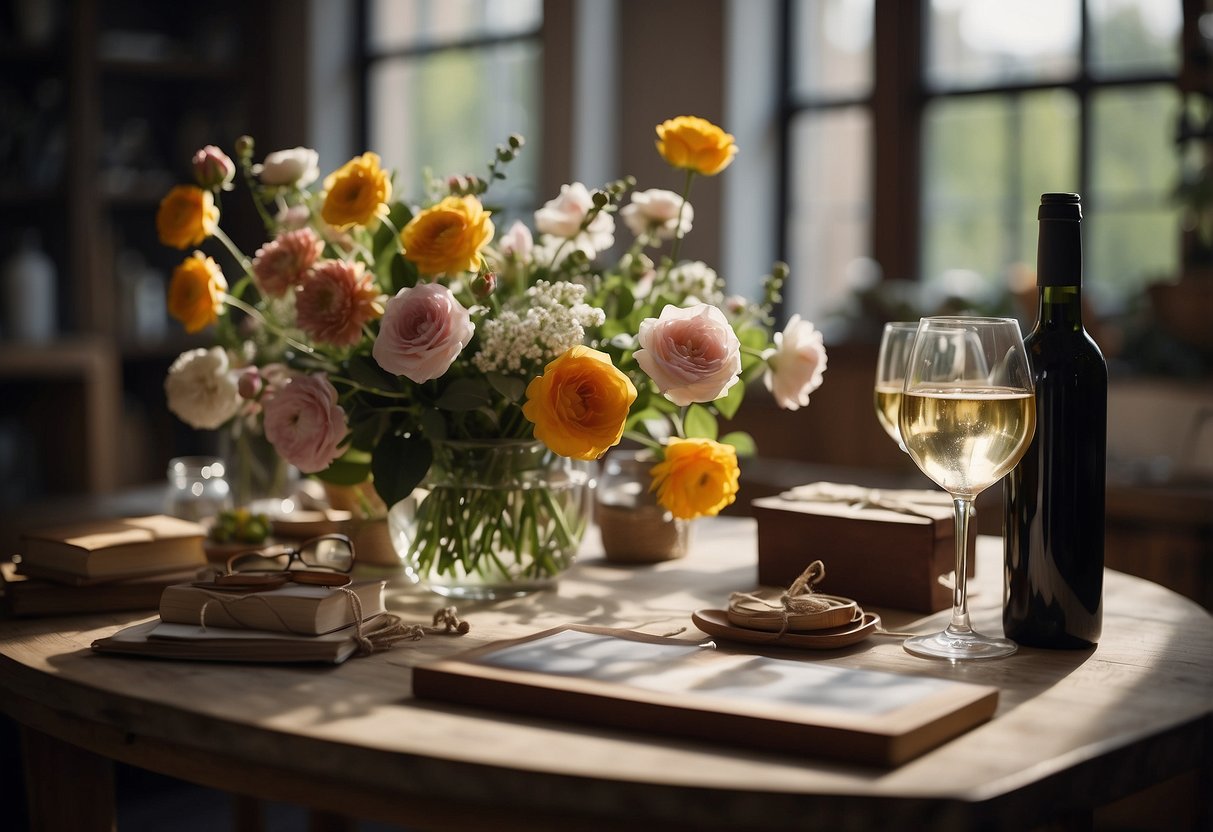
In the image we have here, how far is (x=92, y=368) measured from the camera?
4.04 meters

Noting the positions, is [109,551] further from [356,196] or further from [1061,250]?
[1061,250]

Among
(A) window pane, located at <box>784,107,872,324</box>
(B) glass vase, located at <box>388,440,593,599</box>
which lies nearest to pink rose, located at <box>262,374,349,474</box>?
(B) glass vase, located at <box>388,440,593,599</box>

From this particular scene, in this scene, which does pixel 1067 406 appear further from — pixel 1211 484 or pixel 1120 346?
pixel 1120 346

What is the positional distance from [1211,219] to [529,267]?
83.8 inches

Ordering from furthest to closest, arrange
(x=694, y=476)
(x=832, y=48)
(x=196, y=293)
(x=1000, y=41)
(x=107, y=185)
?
1. (x=107, y=185)
2. (x=832, y=48)
3. (x=1000, y=41)
4. (x=196, y=293)
5. (x=694, y=476)

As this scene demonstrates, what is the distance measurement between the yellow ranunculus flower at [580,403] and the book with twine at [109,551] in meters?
0.45

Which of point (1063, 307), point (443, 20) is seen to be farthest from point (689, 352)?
point (443, 20)

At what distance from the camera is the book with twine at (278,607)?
1.08 meters

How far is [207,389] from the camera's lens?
1444 mm

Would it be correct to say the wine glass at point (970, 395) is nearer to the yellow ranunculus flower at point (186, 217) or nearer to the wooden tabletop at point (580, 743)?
the wooden tabletop at point (580, 743)

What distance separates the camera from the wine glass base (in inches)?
41.9

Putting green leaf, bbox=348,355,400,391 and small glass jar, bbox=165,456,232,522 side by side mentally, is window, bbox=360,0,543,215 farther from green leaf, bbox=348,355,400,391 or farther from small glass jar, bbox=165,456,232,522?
green leaf, bbox=348,355,400,391

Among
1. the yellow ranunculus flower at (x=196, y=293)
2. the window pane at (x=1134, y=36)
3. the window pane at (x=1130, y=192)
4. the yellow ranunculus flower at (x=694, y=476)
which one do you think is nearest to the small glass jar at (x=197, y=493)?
the yellow ranunculus flower at (x=196, y=293)

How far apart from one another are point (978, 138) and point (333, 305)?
9.27 feet
